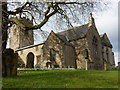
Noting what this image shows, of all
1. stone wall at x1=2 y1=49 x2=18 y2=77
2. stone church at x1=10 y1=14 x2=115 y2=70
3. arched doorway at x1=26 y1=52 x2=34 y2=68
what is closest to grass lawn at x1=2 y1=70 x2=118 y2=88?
stone wall at x1=2 y1=49 x2=18 y2=77

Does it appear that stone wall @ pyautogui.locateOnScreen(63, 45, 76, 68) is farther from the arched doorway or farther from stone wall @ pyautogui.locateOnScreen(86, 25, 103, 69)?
the arched doorway

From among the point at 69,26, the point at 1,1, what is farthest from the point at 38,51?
the point at 1,1

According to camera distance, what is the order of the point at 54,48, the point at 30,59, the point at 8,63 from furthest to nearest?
the point at 54,48 < the point at 30,59 < the point at 8,63

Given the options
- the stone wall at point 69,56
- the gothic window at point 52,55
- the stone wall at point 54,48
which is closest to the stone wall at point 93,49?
the stone wall at point 69,56

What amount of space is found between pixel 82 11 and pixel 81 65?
21212mm

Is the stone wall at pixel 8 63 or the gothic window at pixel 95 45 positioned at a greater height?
the gothic window at pixel 95 45

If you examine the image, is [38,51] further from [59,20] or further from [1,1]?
[1,1]

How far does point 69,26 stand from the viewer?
54.4 ft

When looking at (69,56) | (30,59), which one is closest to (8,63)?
(30,59)

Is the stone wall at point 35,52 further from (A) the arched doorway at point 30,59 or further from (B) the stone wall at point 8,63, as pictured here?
(B) the stone wall at point 8,63

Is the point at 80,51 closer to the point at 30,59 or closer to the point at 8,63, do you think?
the point at 30,59

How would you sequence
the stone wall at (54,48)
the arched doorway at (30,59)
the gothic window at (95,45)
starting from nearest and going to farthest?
the arched doorway at (30,59), the stone wall at (54,48), the gothic window at (95,45)

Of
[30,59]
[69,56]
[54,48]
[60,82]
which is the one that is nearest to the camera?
[60,82]

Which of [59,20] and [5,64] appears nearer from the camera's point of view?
[5,64]
